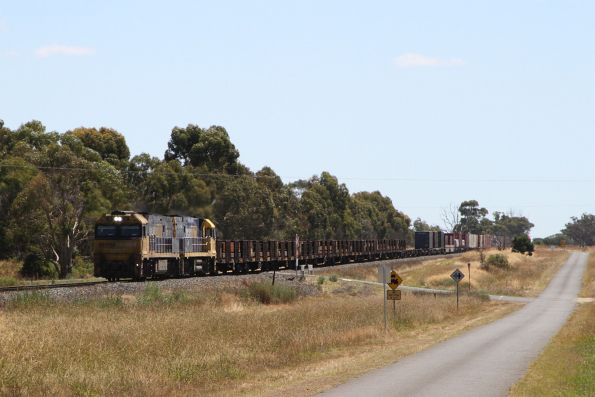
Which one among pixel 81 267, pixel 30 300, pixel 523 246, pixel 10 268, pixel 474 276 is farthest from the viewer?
pixel 523 246

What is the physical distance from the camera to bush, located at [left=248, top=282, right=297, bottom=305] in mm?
51500

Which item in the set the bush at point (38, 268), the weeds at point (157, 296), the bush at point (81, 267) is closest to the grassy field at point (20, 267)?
the bush at point (81, 267)

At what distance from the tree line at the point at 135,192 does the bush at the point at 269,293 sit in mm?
19634

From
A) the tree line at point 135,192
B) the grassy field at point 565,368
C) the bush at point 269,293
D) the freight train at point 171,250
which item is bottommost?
the grassy field at point 565,368

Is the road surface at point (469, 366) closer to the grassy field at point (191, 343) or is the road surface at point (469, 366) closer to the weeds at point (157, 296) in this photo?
the grassy field at point (191, 343)

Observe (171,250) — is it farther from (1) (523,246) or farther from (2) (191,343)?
(1) (523,246)

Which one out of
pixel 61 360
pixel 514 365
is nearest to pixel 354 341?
pixel 514 365

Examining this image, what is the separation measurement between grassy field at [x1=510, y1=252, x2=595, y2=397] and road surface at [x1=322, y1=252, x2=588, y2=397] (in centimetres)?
41

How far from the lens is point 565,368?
1004 inches

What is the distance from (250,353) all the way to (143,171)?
71.0m

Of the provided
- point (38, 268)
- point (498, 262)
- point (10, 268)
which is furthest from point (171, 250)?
point (498, 262)

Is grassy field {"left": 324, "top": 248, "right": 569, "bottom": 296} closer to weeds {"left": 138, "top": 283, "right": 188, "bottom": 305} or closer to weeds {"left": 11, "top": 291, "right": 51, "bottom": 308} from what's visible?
weeds {"left": 138, "top": 283, "right": 188, "bottom": 305}

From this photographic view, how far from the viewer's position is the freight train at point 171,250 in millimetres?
49375

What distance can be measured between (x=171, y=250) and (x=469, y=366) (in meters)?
30.9
